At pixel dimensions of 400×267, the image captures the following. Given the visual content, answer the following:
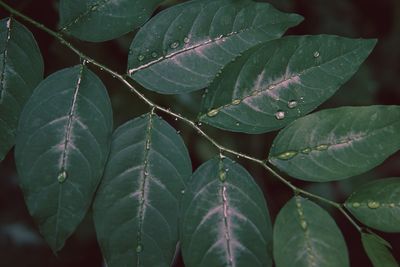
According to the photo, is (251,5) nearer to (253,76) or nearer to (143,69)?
(253,76)

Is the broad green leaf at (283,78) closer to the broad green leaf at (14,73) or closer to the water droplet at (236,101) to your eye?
the water droplet at (236,101)

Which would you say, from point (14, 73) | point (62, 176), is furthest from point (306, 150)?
point (14, 73)

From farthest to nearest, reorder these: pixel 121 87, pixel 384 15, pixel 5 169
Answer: pixel 384 15, pixel 5 169, pixel 121 87

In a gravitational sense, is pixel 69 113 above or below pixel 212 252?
above

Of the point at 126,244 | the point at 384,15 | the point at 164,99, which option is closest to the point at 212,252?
the point at 126,244

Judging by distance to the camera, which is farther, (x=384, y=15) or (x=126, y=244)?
(x=384, y=15)

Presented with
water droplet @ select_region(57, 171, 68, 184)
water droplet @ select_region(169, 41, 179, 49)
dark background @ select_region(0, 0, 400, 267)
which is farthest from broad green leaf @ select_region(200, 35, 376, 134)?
dark background @ select_region(0, 0, 400, 267)

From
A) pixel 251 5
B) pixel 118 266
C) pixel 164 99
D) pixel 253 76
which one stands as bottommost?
pixel 118 266
